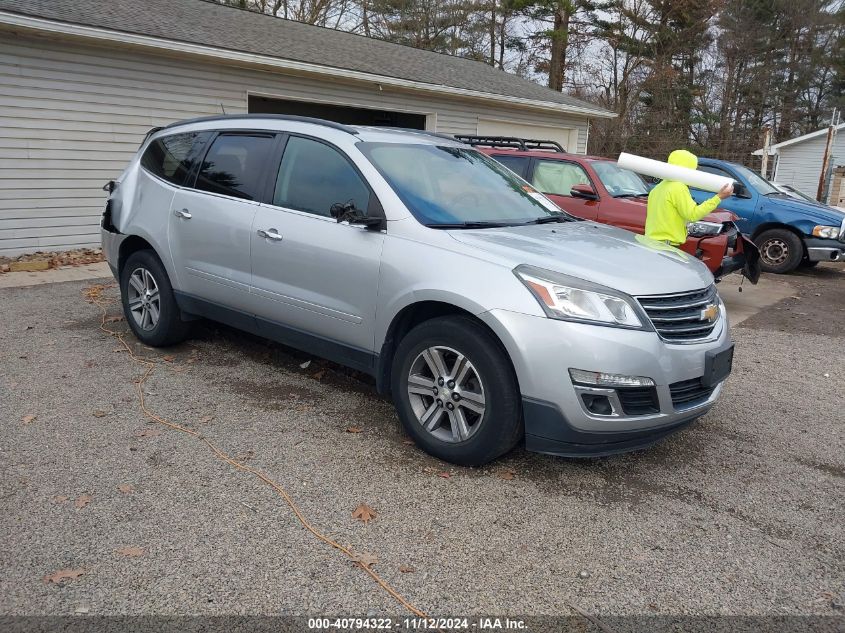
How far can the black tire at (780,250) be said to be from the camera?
11070 millimetres

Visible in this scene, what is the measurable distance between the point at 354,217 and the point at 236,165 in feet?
4.83

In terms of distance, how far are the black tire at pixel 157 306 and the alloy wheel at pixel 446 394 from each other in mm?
2575

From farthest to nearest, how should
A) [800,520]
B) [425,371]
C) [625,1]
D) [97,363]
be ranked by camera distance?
[625,1], [97,363], [425,371], [800,520]

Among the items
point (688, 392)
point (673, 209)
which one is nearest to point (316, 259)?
point (688, 392)

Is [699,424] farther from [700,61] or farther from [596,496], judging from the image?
[700,61]

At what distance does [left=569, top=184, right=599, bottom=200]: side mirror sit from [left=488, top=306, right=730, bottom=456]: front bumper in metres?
5.22

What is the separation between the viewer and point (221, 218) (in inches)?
192

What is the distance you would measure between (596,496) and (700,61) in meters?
35.4

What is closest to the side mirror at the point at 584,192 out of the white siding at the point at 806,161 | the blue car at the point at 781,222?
the blue car at the point at 781,222

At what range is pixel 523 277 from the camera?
136 inches

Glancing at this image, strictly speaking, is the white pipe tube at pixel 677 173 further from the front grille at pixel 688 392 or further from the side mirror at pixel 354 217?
the side mirror at pixel 354 217

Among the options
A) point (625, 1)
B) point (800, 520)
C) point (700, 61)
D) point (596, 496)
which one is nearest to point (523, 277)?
point (596, 496)

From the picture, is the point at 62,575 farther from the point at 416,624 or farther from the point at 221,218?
the point at 221,218

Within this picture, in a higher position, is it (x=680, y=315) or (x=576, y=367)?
(x=680, y=315)
